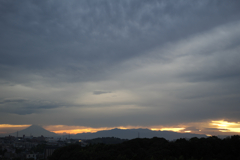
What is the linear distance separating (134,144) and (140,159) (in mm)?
3810

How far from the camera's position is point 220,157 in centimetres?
1275

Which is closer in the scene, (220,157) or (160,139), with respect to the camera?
(220,157)

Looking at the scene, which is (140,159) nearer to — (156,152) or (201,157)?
(156,152)

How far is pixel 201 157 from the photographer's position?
13211mm

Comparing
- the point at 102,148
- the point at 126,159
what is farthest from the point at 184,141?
the point at 102,148

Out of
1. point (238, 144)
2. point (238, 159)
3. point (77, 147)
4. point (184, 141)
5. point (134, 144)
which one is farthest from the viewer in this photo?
point (77, 147)

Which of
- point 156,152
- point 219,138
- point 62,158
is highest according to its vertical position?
point 219,138

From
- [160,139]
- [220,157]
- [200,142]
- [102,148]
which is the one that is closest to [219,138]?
[200,142]

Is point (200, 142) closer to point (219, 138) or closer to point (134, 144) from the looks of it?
point (219, 138)

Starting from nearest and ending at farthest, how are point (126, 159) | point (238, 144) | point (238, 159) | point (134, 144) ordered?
point (238, 159) < point (238, 144) < point (126, 159) < point (134, 144)

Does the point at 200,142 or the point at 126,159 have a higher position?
the point at 200,142

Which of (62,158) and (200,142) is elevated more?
(200,142)

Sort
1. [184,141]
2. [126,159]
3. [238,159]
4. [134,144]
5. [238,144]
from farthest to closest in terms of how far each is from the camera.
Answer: [134,144] < [184,141] < [126,159] < [238,144] < [238,159]

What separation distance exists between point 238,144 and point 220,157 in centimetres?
157
